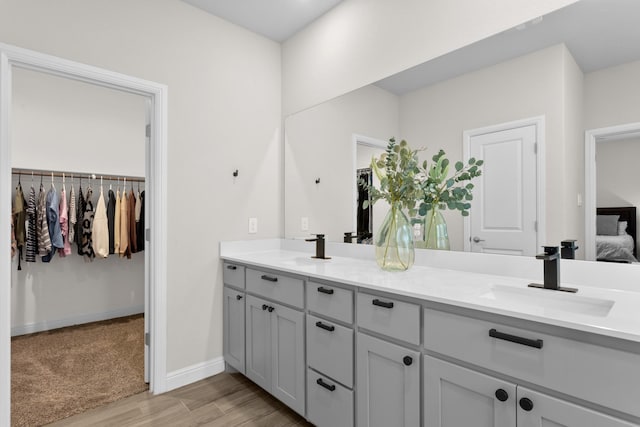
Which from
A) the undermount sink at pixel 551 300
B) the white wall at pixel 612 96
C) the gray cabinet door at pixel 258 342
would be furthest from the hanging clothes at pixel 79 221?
the white wall at pixel 612 96

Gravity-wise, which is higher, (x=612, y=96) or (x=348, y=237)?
(x=612, y=96)

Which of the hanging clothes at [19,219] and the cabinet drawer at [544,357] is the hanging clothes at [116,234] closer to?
the hanging clothes at [19,219]

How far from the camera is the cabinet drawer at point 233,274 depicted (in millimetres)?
2334

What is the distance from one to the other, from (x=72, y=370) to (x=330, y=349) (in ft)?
7.16

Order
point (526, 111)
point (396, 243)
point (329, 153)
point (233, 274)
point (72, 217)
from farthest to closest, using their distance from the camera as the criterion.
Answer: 1. point (72, 217)
2. point (329, 153)
3. point (233, 274)
4. point (396, 243)
5. point (526, 111)

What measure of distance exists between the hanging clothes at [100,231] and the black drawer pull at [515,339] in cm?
379

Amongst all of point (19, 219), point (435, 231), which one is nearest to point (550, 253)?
point (435, 231)

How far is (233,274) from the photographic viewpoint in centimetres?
243

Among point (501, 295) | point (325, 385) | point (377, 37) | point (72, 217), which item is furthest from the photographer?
point (72, 217)

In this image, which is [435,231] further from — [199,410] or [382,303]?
[199,410]

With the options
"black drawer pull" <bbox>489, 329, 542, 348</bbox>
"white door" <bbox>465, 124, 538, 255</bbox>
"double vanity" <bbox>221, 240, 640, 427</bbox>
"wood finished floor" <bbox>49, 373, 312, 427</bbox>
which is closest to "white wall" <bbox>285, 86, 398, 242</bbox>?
"double vanity" <bbox>221, 240, 640, 427</bbox>

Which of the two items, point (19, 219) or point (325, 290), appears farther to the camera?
point (19, 219)

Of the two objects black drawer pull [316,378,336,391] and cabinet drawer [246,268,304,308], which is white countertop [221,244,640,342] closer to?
cabinet drawer [246,268,304,308]

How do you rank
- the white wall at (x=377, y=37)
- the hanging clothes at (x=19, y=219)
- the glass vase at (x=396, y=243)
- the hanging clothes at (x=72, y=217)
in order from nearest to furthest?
the white wall at (x=377, y=37), the glass vase at (x=396, y=243), the hanging clothes at (x=19, y=219), the hanging clothes at (x=72, y=217)
